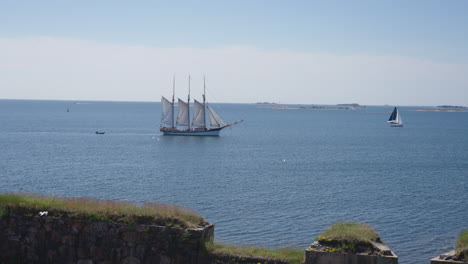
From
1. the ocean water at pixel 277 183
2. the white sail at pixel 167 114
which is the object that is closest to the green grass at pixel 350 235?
the ocean water at pixel 277 183

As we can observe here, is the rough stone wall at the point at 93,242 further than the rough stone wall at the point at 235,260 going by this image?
Yes

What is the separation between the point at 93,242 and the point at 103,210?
81 cm

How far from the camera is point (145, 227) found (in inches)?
503

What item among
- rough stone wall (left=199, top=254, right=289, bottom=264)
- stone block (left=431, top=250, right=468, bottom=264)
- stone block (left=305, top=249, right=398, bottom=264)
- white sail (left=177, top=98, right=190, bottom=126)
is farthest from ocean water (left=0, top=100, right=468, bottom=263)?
white sail (left=177, top=98, right=190, bottom=126)

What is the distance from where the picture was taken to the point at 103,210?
13453 millimetres

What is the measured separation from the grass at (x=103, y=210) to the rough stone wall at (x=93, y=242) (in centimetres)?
19

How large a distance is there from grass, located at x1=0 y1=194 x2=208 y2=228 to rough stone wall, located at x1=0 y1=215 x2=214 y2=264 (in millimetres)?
191

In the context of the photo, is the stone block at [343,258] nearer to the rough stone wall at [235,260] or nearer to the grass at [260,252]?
the grass at [260,252]

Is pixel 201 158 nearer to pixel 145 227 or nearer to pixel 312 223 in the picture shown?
pixel 312 223

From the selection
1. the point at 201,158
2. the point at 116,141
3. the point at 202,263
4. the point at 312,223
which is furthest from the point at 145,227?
the point at 116,141

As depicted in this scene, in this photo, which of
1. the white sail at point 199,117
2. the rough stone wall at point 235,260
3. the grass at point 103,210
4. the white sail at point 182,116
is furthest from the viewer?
the white sail at point 199,117

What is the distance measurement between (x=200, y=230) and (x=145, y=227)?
1339 millimetres

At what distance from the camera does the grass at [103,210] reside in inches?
512

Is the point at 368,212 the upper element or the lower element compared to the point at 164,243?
lower
